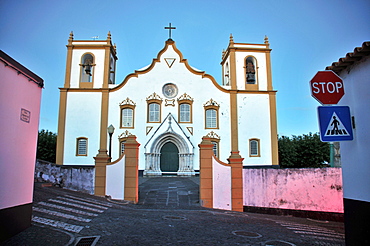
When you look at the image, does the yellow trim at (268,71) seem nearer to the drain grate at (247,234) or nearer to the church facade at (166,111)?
the church facade at (166,111)

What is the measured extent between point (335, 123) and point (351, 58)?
1.24 meters

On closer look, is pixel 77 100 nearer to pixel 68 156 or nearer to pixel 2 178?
pixel 68 156

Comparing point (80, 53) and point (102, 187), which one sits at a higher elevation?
point (80, 53)

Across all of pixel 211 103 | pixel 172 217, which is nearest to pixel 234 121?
pixel 211 103

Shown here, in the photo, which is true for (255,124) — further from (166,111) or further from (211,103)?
(166,111)

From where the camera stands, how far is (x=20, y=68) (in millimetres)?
6113

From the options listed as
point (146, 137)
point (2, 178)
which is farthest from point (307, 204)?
point (146, 137)

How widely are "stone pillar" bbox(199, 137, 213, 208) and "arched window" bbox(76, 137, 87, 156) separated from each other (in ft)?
45.5

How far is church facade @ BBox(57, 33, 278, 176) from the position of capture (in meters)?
23.0

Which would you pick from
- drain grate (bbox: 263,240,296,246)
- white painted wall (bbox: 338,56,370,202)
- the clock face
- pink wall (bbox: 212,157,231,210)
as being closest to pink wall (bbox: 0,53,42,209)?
drain grate (bbox: 263,240,296,246)

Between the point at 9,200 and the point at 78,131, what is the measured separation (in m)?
18.0

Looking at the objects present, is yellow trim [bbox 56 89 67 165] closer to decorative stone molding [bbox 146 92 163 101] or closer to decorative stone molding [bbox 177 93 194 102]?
decorative stone molding [bbox 146 92 163 101]

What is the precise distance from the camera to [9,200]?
19.0 feet

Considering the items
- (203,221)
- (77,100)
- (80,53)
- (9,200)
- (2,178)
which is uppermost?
(80,53)
